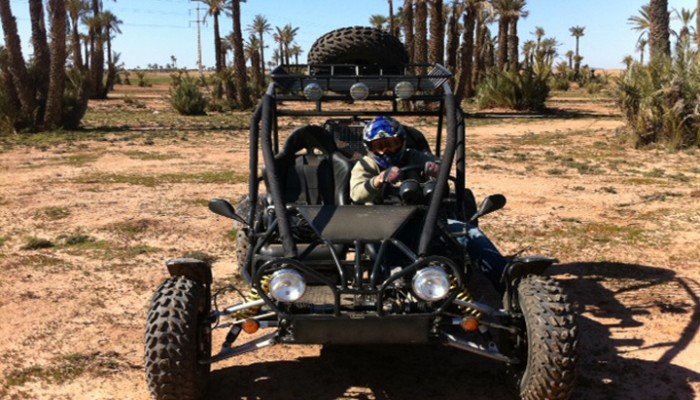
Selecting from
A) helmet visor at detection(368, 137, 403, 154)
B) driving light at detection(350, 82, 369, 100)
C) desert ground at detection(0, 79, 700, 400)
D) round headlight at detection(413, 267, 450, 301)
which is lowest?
desert ground at detection(0, 79, 700, 400)

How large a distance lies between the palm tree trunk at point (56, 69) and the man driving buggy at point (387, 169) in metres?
16.2

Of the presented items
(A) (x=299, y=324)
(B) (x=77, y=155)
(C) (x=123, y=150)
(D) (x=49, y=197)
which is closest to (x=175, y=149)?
(C) (x=123, y=150)

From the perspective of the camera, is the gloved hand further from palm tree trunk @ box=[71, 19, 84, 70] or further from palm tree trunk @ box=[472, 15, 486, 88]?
palm tree trunk @ box=[71, 19, 84, 70]

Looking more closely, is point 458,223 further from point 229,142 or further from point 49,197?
point 229,142

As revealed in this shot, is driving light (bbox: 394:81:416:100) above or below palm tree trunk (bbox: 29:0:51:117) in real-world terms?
below

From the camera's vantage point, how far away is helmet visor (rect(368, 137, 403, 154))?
4.53 m

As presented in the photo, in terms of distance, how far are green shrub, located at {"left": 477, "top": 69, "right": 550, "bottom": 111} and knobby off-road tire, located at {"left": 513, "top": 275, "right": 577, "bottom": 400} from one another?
22.5m

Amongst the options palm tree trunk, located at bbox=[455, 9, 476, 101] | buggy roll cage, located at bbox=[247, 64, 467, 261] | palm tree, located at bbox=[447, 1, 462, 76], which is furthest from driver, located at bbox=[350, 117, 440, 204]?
palm tree, located at bbox=[447, 1, 462, 76]

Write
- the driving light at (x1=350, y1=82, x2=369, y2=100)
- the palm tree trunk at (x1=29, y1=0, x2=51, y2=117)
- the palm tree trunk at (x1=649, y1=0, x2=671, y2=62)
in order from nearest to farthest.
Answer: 1. the driving light at (x1=350, y1=82, x2=369, y2=100)
2. the palm tree trunk at (x1=649, y1=0, x2=671, y2=62)
3. the palm tree trunk at (x1=29, y1=0, x2=51, y2=117)

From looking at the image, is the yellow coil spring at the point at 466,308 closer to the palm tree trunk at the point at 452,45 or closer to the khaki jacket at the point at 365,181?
the khaki jacket at the point at 365,181

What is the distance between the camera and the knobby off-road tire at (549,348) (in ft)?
11.0

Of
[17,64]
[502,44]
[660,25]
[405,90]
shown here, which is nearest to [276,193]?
[405,90]

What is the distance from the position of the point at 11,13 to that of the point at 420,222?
18.6 meters

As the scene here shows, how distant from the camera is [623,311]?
5195mm
